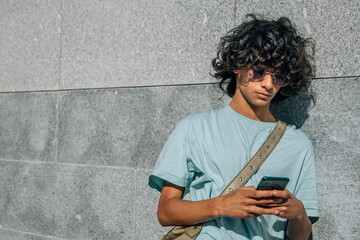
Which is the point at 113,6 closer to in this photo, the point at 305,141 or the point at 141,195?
the point at 141,195

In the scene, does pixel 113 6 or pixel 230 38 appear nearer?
pixel 230 38

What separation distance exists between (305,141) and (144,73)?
6.20 feet

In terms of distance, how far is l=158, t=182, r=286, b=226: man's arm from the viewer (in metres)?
3.00

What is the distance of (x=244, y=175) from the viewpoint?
3363 mm

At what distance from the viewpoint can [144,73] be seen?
5.02 metres

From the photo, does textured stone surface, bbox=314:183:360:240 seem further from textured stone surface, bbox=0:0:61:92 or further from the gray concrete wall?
textured stone surface, bbox=0:0:61:92

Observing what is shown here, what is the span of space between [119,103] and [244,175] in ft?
6.89

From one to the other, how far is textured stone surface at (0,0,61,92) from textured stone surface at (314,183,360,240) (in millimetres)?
3111

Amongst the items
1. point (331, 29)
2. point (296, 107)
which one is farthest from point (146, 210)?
point (331, 29)

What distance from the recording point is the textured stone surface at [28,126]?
5816 millimetres

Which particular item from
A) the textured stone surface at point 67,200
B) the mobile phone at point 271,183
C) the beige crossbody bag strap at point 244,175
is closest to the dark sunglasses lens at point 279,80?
the beige crossbody bag strap at point 244,175

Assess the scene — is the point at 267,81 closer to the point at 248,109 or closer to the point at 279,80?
the point at 279,80

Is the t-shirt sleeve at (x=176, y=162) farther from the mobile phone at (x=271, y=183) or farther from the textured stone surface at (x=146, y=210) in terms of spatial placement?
the textured stone surface at (x=146, y=210)

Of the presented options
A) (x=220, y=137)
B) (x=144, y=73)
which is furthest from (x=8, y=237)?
(x=220, y=137)
